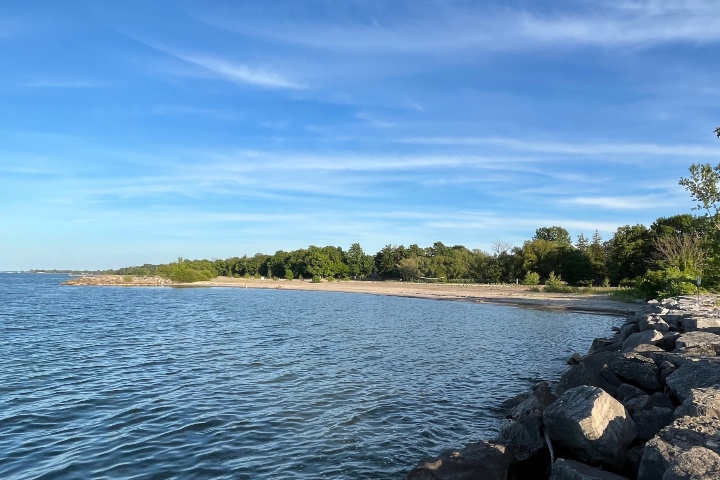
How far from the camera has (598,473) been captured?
6363mm

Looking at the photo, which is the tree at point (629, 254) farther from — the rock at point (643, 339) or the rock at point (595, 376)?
the rock at point (595, 376)

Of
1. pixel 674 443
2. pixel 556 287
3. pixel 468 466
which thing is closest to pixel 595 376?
pixel 468 466

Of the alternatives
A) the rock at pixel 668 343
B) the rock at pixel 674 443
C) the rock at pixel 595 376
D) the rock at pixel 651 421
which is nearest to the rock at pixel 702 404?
the rock at pixel 674 443

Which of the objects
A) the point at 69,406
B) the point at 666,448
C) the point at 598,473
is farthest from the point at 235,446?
the point at 666,448

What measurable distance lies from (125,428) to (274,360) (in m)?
9.28

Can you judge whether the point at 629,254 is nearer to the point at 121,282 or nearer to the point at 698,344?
the point at 698,344

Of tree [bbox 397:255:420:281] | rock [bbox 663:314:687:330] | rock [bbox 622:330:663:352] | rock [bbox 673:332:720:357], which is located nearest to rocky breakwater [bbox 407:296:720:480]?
rock [bbox 673:332:720:357]

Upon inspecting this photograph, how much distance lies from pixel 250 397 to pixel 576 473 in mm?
10483

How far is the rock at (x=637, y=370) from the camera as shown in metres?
10.9

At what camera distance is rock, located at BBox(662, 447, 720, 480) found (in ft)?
17.0

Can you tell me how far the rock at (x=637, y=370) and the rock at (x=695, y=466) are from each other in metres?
5.76

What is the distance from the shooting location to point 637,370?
37.4ft

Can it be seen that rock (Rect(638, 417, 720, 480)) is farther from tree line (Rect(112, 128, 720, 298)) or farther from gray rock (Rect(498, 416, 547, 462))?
tree line (Rect(112, 128, 720, 298))

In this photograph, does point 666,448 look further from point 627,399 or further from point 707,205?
point 707,205
